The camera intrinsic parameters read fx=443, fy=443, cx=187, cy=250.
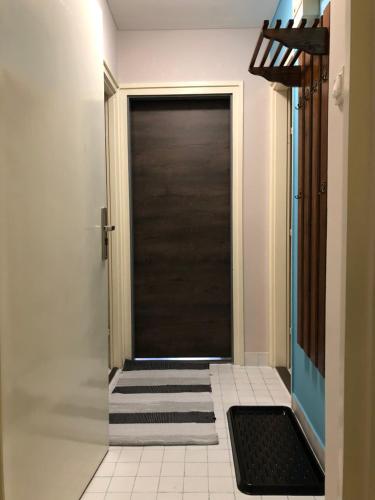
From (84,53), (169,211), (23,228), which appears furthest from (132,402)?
(84,53)

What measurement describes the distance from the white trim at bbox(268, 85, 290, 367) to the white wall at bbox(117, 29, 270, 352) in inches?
3.4

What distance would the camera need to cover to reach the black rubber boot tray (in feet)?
5.90

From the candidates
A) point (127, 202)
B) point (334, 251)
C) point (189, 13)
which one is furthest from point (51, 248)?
point (189, 13)

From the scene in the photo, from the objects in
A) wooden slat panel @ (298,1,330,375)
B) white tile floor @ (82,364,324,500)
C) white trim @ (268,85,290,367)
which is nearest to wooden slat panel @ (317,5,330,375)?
wooden slat panel @ (298,1,330,375)

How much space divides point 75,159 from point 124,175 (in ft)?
5.60

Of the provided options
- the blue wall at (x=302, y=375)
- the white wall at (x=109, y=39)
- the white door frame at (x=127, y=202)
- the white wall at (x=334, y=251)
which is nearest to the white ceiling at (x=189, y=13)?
the white wall at (x=109, y=39)

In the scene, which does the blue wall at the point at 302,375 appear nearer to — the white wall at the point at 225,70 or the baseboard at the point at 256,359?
the white wall at the point at 225,70

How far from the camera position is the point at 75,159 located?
163 centimetres

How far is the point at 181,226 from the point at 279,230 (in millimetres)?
756

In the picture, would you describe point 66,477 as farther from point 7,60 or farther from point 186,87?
point 186,87

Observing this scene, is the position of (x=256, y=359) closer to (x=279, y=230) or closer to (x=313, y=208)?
(x=279, y=230)

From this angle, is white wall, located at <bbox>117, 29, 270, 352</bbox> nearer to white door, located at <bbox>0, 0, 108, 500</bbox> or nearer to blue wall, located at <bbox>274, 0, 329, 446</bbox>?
blue wall, located at <bbox>274, 0, 329, 446</bbox>

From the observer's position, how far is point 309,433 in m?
2.18

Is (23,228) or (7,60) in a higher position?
(7,60)
